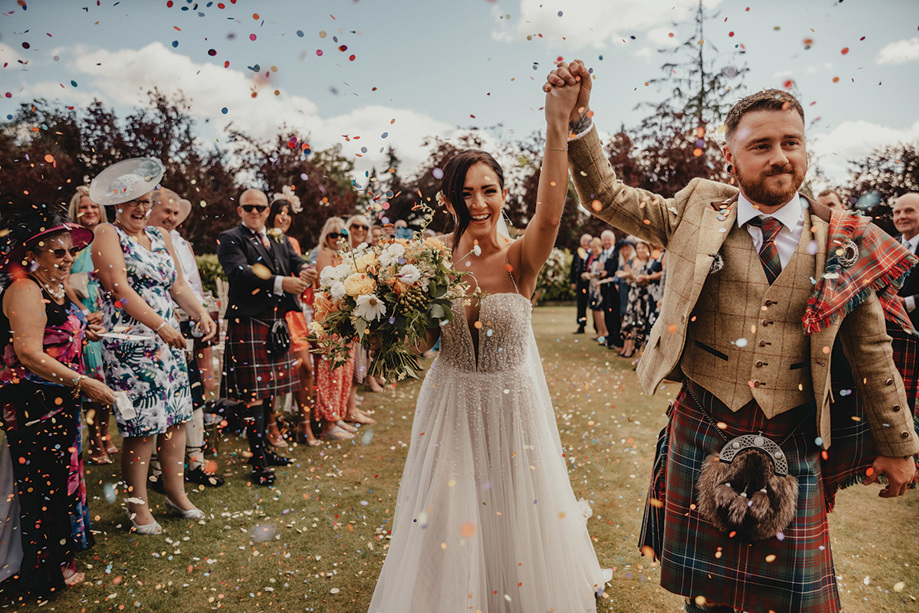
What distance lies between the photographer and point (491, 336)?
2.69 metres

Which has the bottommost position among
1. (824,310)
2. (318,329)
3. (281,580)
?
(281,580)

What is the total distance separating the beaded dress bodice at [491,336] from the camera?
265 centimetres

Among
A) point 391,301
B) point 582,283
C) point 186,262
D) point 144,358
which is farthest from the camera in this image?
point 582,283

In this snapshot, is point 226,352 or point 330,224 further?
point 330,224

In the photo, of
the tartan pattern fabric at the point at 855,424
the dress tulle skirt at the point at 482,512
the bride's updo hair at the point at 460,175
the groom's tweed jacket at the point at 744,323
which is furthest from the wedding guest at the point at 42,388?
the tartan pattern fabric at the point at 855,424

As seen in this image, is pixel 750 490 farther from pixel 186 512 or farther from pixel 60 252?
pixel 186 512

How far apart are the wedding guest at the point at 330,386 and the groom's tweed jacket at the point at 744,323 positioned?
425 centimetres

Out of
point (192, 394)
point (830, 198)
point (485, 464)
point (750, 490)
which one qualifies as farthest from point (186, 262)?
point (830, 198)

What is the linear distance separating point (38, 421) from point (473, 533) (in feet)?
8.33

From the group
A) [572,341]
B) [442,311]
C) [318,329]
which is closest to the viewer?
[442,311]

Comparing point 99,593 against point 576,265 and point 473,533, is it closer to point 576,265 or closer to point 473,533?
point 473,533

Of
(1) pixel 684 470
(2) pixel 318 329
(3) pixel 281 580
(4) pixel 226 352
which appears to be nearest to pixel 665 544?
(1) pixel 684 470

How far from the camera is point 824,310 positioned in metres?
1.79

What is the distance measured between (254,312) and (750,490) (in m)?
3.92
